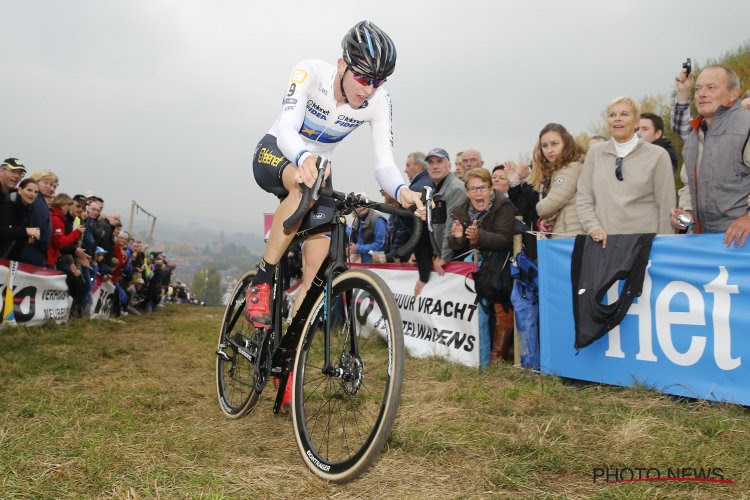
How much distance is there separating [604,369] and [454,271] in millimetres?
2506

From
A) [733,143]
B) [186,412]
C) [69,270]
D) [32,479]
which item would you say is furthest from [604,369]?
[69,270]

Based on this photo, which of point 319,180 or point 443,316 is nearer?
point 319,180

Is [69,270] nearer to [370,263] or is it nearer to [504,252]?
[370,263]

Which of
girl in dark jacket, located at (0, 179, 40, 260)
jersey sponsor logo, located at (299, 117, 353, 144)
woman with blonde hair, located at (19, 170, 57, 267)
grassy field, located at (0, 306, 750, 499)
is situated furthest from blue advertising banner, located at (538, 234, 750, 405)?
woman with blonde hair, located at (19, 170, 57, 267)

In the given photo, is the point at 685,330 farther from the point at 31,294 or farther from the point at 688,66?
the point at 31,294

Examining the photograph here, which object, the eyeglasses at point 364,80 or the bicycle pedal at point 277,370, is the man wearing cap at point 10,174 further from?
the eyeglasses at point 364,80

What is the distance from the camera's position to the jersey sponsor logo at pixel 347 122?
421 cm

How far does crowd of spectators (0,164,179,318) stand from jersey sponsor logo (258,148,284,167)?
6.55m

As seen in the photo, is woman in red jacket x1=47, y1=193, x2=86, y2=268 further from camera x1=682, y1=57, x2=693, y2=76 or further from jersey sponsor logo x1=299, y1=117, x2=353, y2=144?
camera x1=682, y1=57, x2=693, y2=76

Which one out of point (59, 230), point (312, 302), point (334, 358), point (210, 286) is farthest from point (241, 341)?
point (210, 286)

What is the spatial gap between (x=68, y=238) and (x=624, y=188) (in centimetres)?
987

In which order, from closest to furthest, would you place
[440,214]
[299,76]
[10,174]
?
[299,76], [440,214], [10,174]

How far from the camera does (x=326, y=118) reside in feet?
13.8

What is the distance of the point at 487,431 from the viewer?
3.85m
